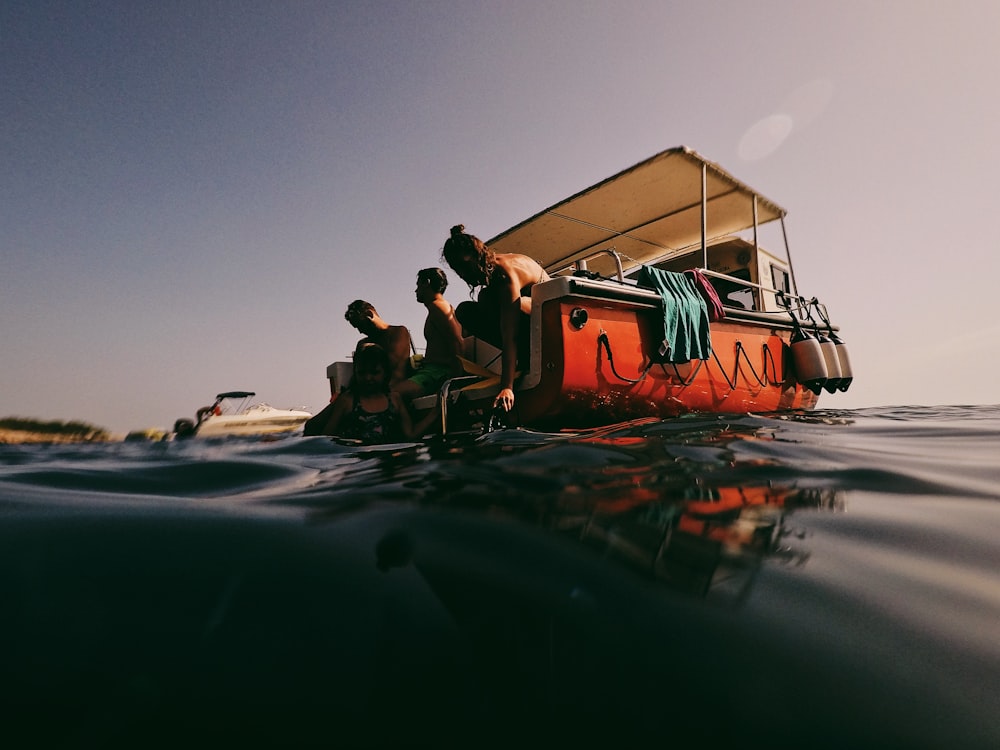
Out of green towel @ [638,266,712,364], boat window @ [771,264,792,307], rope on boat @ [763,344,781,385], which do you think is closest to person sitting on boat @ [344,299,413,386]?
green towel @ [638,266,712,364]

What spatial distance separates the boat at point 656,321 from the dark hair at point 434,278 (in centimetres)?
82

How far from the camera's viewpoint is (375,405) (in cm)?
406

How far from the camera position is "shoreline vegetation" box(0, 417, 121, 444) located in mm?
4070

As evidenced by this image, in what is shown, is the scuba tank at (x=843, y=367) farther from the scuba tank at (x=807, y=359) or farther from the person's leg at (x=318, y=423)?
the person's leg at (x=318, y=423)

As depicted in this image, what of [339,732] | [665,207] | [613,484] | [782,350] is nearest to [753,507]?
[613,484]

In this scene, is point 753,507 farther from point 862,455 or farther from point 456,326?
point 456,326

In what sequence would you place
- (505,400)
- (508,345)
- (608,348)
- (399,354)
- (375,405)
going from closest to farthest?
(505,400)
(508,345)
(608,348)
(375,405)
(399,354)

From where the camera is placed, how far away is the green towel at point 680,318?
4250 millimetres

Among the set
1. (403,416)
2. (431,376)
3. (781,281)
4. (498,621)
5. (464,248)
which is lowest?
(498,621)

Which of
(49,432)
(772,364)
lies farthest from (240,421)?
(772,364)

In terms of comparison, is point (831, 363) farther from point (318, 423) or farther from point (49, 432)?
point (49, 432)

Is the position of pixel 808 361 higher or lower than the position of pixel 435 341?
lower

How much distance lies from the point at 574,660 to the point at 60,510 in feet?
3.64

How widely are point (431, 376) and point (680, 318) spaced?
234 centimetres
